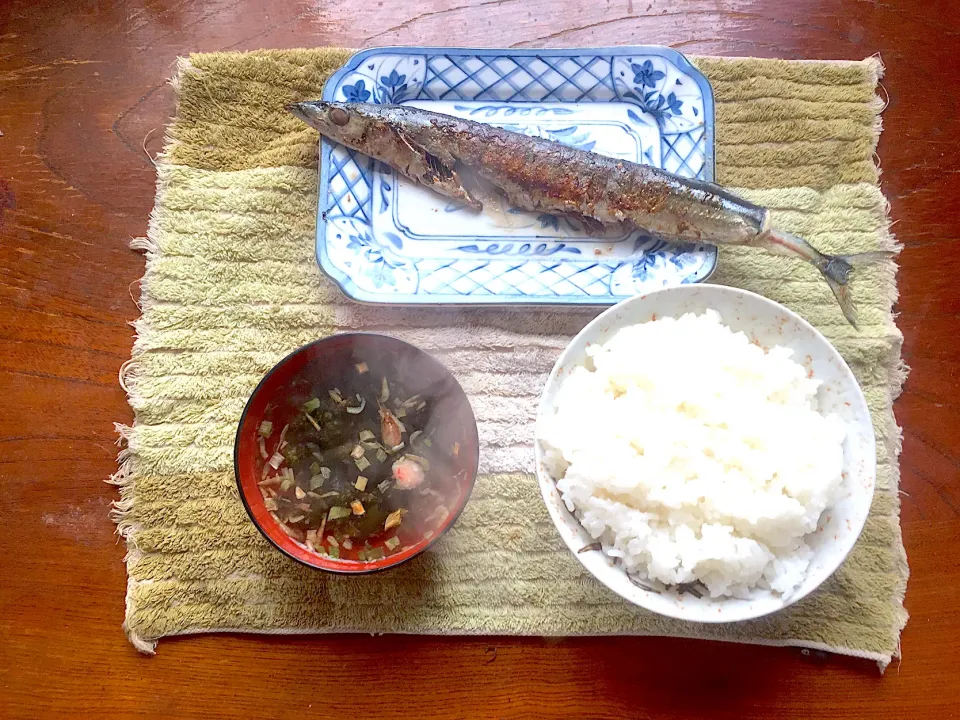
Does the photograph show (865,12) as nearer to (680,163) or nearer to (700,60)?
(700,60)

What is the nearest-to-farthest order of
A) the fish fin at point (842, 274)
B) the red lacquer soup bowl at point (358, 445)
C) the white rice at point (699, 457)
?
the white rice at point (699, 457) < the red lacquer soup bowl at point (358, 445) < the fish fin at point (842, 274)

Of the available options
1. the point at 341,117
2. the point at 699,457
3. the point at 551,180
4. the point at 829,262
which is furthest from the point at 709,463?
the point at 341,117

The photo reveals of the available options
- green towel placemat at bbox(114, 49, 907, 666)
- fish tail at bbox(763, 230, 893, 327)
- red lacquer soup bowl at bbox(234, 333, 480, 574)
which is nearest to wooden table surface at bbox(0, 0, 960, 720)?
green towel placemat at bbox(114, 49, 907, 666)

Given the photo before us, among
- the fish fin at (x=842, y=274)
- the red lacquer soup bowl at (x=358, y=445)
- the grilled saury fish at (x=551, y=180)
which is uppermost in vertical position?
the grilled saury fish at (x=551, y=180)

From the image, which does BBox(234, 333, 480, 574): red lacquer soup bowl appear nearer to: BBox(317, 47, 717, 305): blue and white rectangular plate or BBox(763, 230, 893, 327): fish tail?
BBox(317, 47, 717, 305): blue and white rectangular plate

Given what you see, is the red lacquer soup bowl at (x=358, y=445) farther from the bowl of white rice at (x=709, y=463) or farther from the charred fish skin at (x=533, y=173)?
the charred fish skin at (x=533, y=173)

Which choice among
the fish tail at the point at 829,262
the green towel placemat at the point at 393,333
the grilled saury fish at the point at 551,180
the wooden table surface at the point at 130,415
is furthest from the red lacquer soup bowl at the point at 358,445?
the fish tail at the point at 829,262

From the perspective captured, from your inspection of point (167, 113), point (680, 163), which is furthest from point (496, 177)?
point (167, 113)
